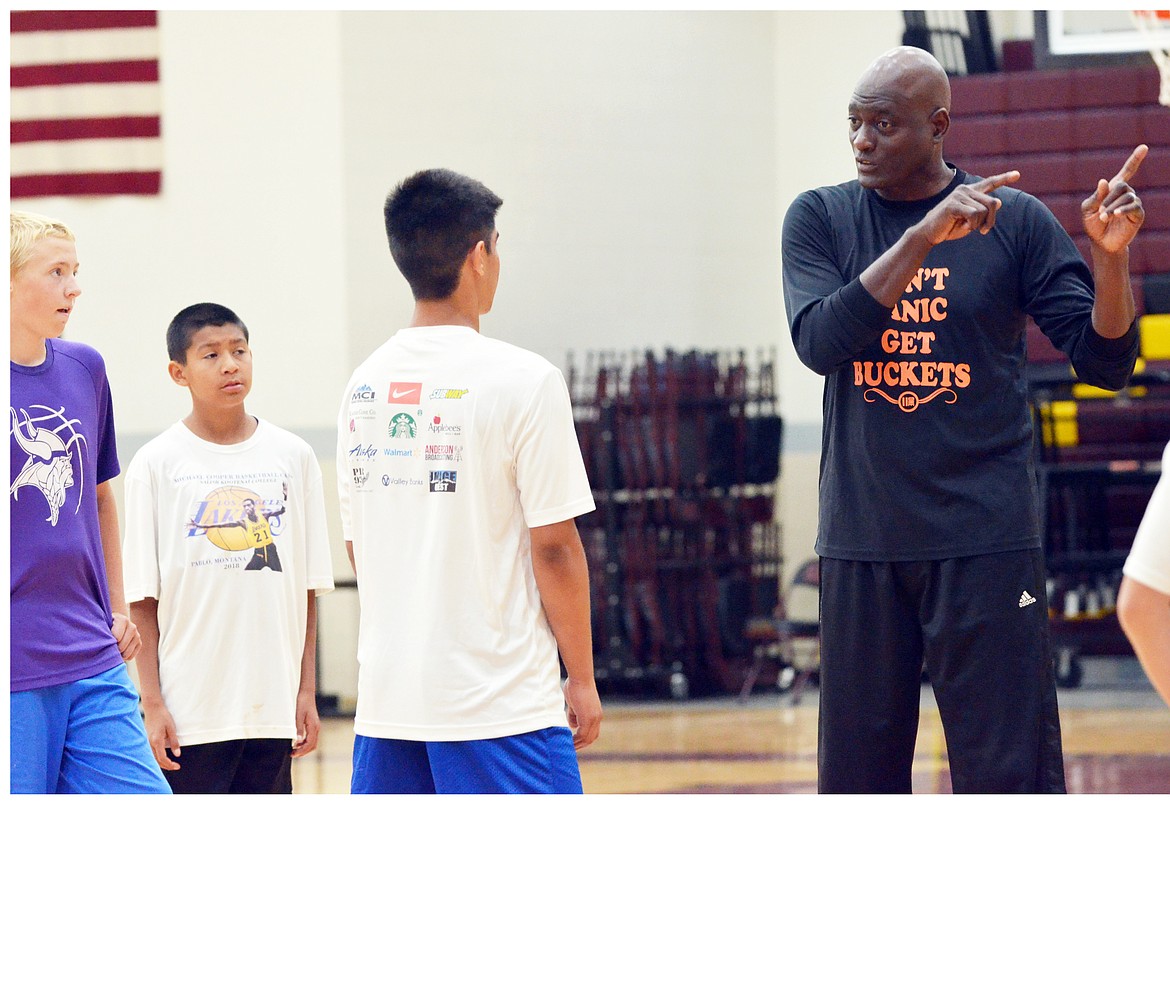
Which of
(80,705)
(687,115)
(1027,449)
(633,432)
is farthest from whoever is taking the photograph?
(687,115)

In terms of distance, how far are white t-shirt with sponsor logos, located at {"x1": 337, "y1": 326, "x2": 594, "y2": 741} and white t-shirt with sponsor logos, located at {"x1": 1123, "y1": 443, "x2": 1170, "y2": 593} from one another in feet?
3.95

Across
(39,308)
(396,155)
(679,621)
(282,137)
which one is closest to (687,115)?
(396,155)

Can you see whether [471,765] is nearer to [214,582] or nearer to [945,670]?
[945,670]

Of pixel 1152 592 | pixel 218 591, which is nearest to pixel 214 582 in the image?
pixel 218 591

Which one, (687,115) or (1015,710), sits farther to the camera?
(687,115)

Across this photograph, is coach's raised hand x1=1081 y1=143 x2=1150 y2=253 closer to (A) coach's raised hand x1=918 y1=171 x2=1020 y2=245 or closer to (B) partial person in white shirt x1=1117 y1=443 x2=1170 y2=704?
(A) coach's raised hand x1=918 y1=171 x2=1020 y2=245

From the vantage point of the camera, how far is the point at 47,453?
2.96 m

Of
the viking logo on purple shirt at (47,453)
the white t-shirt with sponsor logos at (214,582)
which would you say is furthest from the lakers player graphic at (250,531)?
the viking logo on purple shirt at (47,453)

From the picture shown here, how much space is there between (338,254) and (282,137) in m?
0.82

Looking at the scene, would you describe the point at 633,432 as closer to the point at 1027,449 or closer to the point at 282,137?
the point at 282,137

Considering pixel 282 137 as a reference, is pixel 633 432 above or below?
below

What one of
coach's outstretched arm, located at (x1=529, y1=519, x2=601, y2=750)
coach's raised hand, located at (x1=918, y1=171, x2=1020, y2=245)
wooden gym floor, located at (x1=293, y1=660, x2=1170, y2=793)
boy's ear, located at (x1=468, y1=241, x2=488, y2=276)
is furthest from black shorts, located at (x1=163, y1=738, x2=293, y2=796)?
wooden gym floor, located at (x1=293, y1=660, x2=1170, y2=793)
